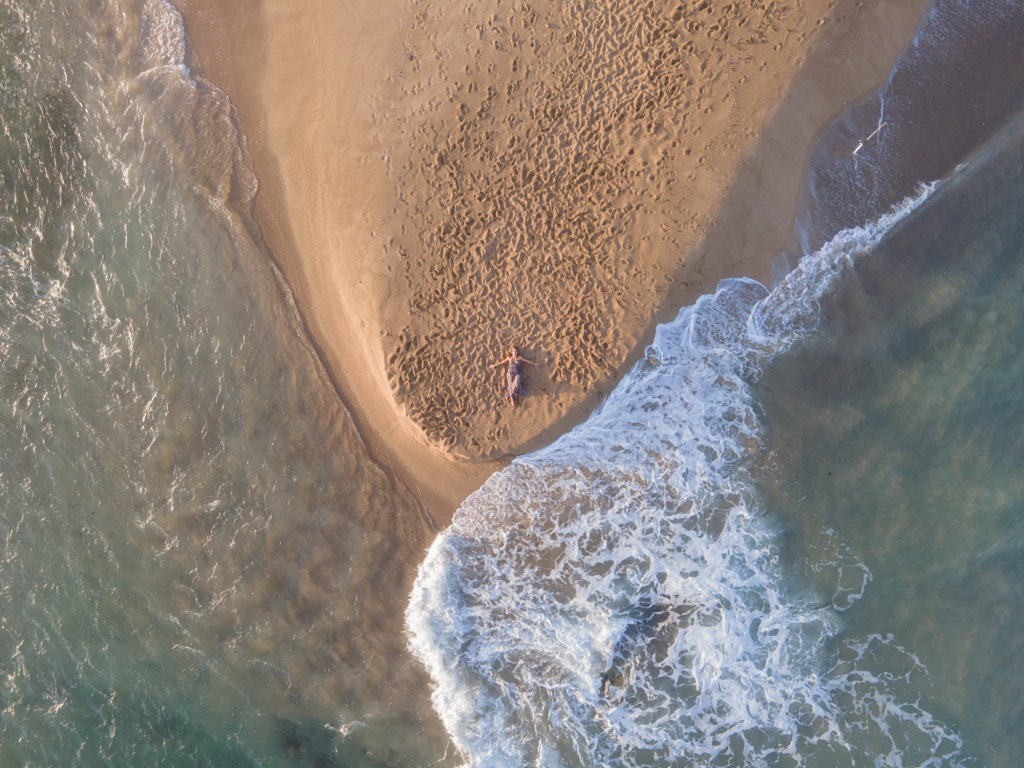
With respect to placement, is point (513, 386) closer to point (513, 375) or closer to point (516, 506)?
point (513, 375)

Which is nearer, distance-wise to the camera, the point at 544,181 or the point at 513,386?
the point at 513,386

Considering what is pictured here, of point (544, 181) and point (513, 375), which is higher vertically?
point (544, 181)

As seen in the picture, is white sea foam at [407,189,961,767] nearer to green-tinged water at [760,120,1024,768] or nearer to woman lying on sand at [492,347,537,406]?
green-tinged water at [760,120,1024,768]

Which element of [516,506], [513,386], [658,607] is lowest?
[658,607]

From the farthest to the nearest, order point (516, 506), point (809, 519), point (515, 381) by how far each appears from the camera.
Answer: point (809, 519), point (516, 506), point (515, 381)

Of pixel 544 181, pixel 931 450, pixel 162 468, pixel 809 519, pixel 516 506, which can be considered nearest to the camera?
pixel 544 181

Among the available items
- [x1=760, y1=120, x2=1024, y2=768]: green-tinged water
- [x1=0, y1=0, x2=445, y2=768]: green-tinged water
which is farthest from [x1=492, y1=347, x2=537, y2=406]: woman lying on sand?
[x1=760, y1=120, x2=1024, y2=768]: green-tinged water

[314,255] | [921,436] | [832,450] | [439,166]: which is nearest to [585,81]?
[439,166]

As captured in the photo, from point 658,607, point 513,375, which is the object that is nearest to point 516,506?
point 513,375
